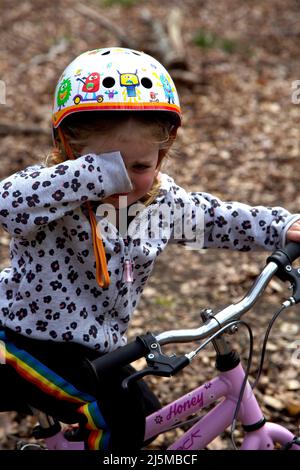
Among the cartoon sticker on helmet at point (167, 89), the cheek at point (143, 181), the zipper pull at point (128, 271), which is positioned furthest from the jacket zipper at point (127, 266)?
the cartoon sticker on helmet at point (167, 89)

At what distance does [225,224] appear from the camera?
3.04 meters

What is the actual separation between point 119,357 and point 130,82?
45.1 inches

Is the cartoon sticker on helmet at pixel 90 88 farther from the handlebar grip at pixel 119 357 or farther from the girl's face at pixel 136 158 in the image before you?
the handlebar grip at pixel 119 357

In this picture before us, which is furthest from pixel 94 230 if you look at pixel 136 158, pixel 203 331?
pixel 203 331

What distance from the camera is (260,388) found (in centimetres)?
438

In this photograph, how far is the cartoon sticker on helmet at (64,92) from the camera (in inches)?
106

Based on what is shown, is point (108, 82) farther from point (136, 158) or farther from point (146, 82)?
point (136, 158)

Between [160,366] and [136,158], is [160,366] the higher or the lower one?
the lower one

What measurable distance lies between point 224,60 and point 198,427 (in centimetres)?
887

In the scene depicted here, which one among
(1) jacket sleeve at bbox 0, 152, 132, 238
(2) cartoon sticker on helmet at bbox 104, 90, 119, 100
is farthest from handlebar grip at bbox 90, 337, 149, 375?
(2) cartoon sticker on helmet at bbox 104, 90, 119, 100

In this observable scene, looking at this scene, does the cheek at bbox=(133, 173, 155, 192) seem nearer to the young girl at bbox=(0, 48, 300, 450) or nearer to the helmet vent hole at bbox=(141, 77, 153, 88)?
the young girl at bbox=(0, 48, 300, 450)

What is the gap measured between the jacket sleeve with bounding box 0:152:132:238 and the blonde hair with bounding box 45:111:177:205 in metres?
0.18
